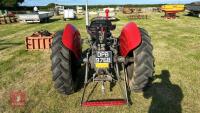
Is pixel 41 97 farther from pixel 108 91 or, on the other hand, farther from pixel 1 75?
pixel 1 75

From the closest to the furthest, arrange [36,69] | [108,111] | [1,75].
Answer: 1. [108,111]
2. [1,75]
3. [36,69]

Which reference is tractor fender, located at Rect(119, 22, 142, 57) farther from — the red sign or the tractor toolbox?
the tractor toolbox

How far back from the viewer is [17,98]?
6449 mm

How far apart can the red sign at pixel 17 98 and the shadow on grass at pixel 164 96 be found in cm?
302

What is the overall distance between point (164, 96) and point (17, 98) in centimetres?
371

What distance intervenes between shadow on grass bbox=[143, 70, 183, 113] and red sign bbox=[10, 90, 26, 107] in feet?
9.90

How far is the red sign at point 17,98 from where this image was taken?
6.04 metres

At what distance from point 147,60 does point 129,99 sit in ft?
3.47

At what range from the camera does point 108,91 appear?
261 inches

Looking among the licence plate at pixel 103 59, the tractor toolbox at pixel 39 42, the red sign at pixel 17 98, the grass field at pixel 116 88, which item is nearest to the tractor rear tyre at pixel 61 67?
the grass field at pixel 116 88

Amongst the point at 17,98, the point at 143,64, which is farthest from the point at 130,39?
the point at 17,98

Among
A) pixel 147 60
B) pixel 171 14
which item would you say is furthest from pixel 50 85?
pixel 171 14

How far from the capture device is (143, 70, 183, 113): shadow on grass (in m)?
5.65

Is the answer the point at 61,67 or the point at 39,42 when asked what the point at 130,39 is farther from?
the point at 39,42
